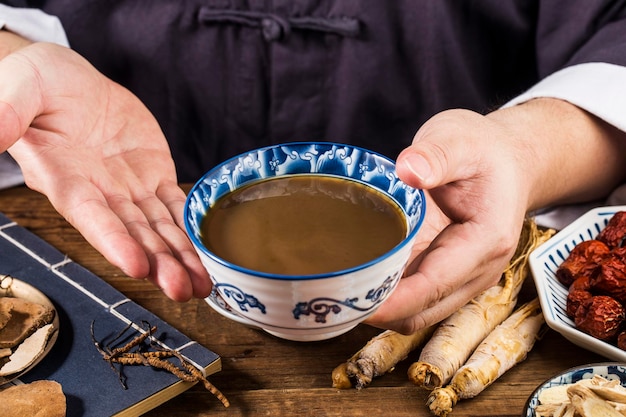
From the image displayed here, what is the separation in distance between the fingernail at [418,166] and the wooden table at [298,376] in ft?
1.57

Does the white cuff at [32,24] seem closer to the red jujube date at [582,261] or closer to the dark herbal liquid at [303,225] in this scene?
the dark herbal liquid at [303,225]

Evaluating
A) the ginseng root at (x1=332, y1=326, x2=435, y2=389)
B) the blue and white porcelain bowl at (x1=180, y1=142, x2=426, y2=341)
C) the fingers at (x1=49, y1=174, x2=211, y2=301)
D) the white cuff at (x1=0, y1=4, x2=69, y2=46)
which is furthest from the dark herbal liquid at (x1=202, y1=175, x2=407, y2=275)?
the white cuff at (x1=0, y1=4, x2=69, y2=46)

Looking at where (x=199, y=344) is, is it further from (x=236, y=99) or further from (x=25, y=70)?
(x=236, y=99)

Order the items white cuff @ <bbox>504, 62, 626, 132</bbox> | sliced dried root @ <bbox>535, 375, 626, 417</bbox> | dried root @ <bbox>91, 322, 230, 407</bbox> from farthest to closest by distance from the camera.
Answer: white cuff @ <bbox>504, 62, 626, 132</bbox> < dried root @ <bbox>91, 322, 230, 407</bbox> < sliced dried root @ <bbox>535, 375, 626, 417</bbox>

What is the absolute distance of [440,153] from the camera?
1.16 meters

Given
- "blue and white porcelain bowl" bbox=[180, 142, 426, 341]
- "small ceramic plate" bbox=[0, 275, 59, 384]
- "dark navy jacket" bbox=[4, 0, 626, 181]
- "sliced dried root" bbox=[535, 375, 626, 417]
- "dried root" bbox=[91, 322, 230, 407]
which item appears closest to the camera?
"blue and white porcelain bowl" bbox=[180, 142, 426, 341]

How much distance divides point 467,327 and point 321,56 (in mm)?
935

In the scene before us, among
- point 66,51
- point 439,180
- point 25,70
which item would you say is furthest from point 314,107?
point 439,180

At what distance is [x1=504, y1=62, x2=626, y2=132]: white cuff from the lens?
1651mm

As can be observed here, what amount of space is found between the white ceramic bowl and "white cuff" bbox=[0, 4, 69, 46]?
4.98 ft

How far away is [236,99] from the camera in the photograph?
6.81ft

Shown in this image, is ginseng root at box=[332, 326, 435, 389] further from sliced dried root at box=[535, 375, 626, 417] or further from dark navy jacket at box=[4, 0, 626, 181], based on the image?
dark navy jacket at box=[4, 0, 626, 181]

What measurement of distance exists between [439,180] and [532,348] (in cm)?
54

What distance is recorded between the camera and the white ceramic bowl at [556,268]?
1.36 metres
